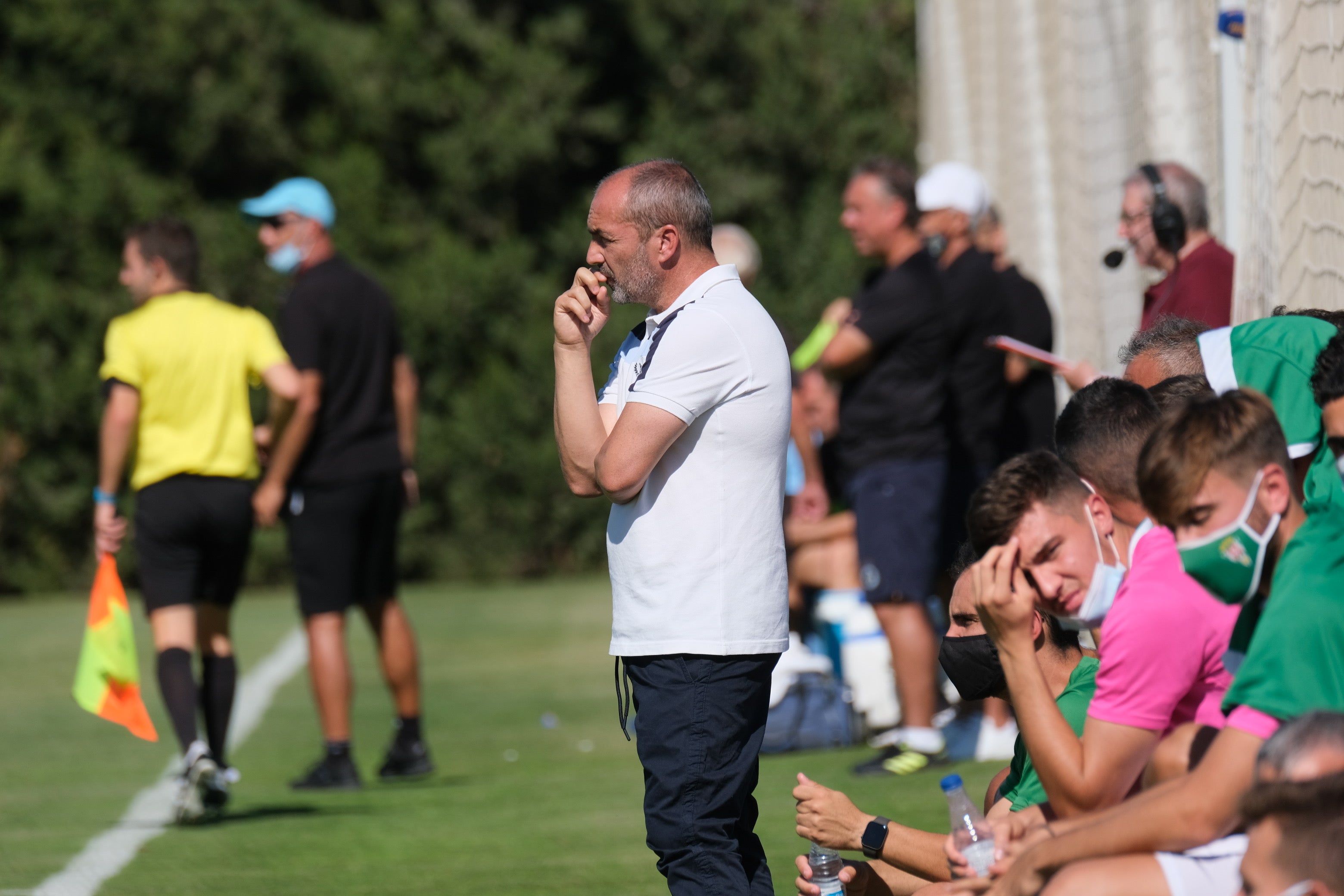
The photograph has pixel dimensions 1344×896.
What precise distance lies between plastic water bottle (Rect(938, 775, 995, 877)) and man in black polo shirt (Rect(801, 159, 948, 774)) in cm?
361

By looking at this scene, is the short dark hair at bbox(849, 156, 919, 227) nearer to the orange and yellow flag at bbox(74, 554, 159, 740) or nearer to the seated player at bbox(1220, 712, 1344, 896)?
the orange and yellow flag at bbox(74, 554, 159, 740)

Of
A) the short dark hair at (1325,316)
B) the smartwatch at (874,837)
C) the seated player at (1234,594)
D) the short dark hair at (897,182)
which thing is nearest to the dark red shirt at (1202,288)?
the short dark hair at (897,182)

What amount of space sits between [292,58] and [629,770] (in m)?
14.4

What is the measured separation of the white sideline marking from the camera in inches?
213

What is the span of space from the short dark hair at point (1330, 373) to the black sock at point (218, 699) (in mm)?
4569

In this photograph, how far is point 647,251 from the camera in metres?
3.95

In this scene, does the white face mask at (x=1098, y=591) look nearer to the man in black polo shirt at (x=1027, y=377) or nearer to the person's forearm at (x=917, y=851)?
the person's forearm at (x=917, y=851)

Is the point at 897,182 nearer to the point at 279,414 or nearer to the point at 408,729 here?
the point at 279,414

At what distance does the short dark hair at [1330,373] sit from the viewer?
10.7ft

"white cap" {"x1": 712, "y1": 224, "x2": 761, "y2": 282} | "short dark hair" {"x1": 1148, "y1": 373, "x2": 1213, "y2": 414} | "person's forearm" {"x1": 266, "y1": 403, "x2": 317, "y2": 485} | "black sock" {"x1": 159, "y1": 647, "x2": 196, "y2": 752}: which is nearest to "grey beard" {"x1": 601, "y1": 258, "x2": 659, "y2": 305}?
"short dark hair" {"x1": 1148, "y1": 373, "x2": 1213, "y2": 414}

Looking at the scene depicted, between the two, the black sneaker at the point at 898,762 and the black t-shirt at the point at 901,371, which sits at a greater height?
the black t-shirt at the point at 901,371

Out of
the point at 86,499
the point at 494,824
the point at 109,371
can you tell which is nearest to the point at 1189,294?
the point at 494,824

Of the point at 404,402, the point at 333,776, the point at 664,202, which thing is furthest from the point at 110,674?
the point at 664,202

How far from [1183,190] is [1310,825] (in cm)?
364
